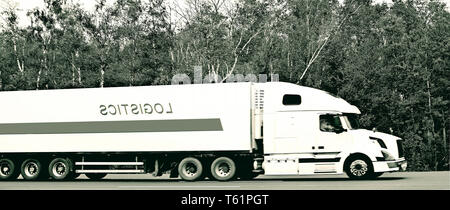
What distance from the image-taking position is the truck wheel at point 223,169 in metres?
24.7

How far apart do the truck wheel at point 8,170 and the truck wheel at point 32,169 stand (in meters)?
0.28

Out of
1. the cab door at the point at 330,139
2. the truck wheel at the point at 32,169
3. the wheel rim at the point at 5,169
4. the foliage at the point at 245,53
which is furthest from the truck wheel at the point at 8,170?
the foliage at the point at 245,53

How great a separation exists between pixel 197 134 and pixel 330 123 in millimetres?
4614

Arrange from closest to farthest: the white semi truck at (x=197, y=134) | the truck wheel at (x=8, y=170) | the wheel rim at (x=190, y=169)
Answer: the white semi truck at (x=197, y=134)
the wheel rim at (x=190, y=169)
the truck wheel at (x=8, y=170)

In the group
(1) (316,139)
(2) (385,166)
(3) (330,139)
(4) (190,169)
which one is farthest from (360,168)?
(4) (190,169)

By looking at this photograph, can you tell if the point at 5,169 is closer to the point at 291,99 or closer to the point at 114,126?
the point at 114,126

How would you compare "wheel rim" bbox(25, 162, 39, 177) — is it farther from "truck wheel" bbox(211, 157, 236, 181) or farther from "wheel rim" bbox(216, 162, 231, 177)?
"wheel rim" bbox(216, 162, 231, 177)

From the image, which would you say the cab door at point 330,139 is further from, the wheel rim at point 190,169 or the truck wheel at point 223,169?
the wheel rim at point 190,169

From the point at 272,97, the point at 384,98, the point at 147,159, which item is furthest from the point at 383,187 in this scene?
the point at 384,98

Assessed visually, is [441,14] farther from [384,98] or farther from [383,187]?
[383,187]

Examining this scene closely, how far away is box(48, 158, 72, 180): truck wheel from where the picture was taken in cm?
2691

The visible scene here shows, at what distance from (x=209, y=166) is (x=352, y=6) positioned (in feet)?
114
